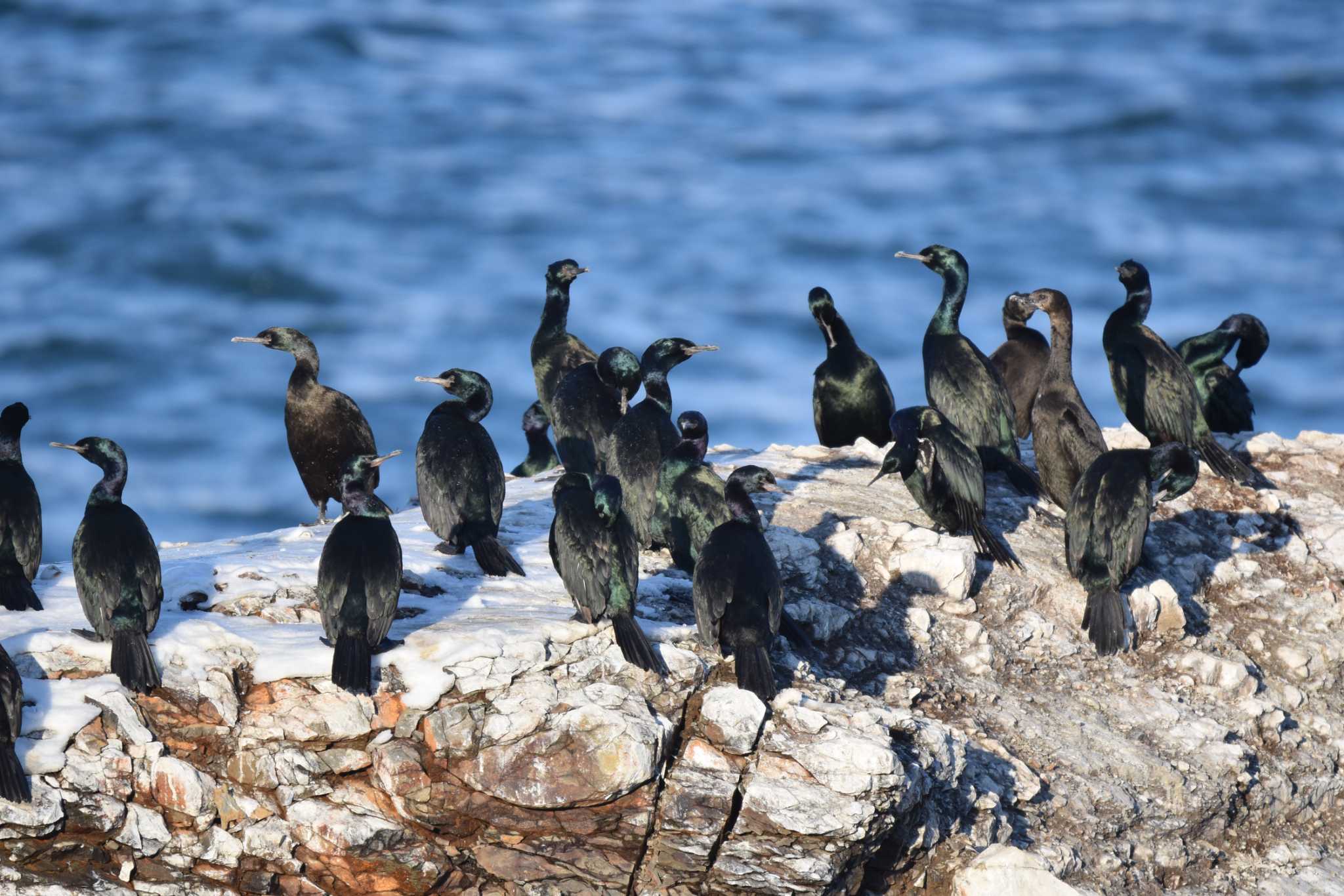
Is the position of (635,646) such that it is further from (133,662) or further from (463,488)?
(133,662)

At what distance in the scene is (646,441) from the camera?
972 centimetres

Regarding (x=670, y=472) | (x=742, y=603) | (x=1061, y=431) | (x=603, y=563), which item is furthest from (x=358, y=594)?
(x=1061, y=431)

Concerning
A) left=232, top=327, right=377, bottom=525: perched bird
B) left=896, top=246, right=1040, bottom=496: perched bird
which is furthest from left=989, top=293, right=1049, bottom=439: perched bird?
left=232, top=327, right=377, bottom=525: perched bird

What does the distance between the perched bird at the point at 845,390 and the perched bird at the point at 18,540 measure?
5750 millimetres

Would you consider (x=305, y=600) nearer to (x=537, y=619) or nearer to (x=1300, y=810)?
(x=537, y=619)

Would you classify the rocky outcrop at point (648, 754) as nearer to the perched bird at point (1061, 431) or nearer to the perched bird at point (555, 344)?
the perched bird at point (1061, 431)

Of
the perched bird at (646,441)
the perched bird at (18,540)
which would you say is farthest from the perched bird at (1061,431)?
the perched bird at (18,540)

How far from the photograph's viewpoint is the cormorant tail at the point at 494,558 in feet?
29.3

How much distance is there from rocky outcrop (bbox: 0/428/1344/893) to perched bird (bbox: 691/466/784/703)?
0.14 m

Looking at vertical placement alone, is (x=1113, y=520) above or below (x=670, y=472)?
below

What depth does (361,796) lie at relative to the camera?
7.14 m

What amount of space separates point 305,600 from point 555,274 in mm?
5212

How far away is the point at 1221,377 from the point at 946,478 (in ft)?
12.7

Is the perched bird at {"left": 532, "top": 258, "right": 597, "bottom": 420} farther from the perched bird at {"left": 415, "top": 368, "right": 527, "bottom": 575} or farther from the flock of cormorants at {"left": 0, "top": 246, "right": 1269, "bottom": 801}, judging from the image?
the perched bird at {"left": 415, "top": 368, "right": 527, "bottom": 575}
